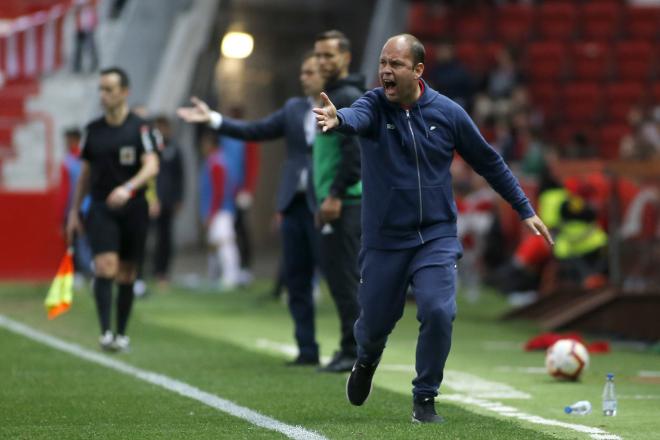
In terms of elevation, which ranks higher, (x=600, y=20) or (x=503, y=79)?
(x=600, y=20)

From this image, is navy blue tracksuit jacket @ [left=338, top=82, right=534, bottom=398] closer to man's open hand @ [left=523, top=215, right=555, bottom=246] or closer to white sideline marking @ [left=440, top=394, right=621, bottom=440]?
man's open hand @ [left=523, top=215, right=555, bottom=246]

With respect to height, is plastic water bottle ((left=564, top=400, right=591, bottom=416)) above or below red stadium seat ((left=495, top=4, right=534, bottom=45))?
below

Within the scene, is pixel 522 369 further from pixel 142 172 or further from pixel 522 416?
pixel 142 172

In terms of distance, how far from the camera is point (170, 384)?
10469mm

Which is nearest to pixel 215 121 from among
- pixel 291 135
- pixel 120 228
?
pixel 291 135

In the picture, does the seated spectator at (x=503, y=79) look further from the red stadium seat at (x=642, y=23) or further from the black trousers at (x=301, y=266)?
the black trousers at (x=301, y=266)

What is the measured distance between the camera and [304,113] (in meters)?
11.7

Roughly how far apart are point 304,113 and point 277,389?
2379 millimetres

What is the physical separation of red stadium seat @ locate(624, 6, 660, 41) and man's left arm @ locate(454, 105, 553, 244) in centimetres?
2033

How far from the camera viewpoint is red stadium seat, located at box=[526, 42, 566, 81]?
89.6 feet

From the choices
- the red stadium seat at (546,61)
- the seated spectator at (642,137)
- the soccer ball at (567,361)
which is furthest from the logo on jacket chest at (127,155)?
the red stadium seat at (546,61)

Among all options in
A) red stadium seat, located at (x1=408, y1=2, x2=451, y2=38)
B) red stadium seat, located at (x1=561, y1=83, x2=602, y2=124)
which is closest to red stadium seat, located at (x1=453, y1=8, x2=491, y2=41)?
red stadium seat, located at (x1=408, y1=2, x2=451, y2=38)

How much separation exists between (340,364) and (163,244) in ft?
32.3

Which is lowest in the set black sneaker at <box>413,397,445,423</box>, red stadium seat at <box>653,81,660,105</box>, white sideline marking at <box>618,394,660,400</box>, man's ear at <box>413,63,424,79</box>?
white sideline marking at <box>618,394,660,400</box>
